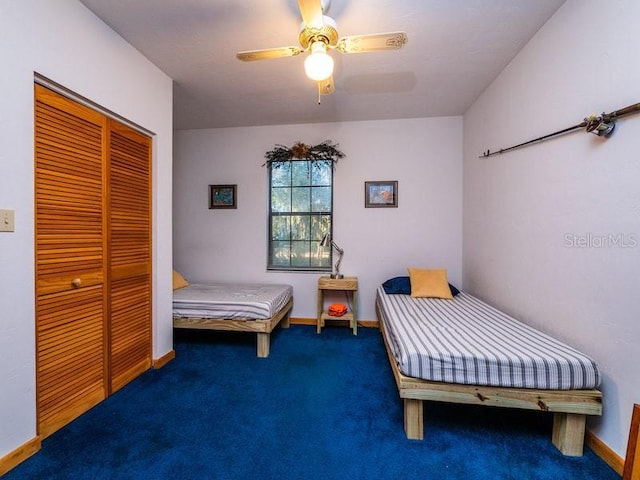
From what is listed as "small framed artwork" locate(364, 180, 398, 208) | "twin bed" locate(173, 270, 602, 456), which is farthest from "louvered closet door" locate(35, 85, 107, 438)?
"small framed artwork" locate(364, 180, 398, 208)

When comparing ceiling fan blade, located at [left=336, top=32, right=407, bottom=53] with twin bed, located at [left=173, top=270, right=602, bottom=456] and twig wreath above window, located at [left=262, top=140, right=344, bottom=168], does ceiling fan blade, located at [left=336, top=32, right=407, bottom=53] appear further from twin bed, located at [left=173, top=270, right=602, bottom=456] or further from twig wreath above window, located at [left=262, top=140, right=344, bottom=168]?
twig wreath above window, located at [left=262, top=140, right=344, bottom=168]

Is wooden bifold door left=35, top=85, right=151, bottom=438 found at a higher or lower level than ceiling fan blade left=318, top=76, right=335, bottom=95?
lower

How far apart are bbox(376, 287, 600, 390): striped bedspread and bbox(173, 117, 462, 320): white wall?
155 cm

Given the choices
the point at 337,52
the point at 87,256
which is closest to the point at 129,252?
the point at 87,256

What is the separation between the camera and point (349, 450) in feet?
4.86

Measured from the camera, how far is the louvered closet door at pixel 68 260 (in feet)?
4.97

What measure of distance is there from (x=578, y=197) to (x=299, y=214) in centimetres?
274

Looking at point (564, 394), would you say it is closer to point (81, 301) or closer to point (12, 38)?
point (81, 301)

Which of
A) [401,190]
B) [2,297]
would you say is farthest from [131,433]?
[401,190]

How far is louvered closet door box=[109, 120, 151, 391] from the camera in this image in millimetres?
1979

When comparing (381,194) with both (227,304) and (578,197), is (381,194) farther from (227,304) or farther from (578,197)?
(227,304)

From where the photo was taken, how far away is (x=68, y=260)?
5.44 ft

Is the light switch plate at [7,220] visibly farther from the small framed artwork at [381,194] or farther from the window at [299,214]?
the small framed artwork at [381,194]

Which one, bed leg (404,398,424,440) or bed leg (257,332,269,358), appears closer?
bed leg (404,398,424,440)
